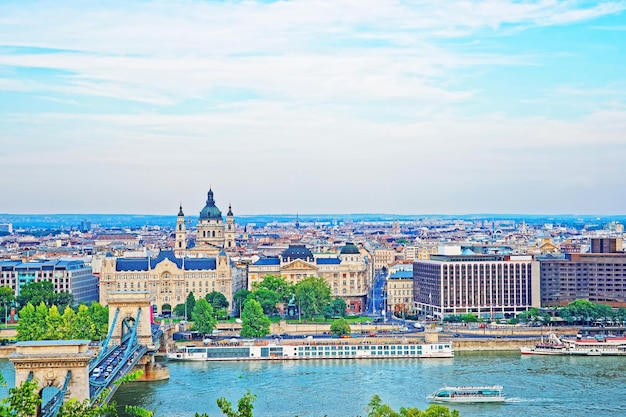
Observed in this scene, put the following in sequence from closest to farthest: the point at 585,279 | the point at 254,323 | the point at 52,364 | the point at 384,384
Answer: the point at 52,364 < the point at 384,384 < the point at 254,323 < the point at 585,279

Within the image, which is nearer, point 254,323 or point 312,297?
point 254,323

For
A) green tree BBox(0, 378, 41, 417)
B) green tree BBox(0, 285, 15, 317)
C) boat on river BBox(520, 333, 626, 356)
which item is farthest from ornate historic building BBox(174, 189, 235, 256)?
green tree BBox(0, 378, 41, 417)

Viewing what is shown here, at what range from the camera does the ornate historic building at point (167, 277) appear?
225 feet

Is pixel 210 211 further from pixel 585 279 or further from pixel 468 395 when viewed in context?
pixel 468 395

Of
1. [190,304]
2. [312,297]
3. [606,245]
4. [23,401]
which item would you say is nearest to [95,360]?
[23,401]

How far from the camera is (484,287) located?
67.9m

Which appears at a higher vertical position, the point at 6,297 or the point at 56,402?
the point at 6,297

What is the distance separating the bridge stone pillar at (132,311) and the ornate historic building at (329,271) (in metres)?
25.1

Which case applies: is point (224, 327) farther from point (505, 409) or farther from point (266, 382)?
point (505, 409)

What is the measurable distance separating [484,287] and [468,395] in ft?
94.0

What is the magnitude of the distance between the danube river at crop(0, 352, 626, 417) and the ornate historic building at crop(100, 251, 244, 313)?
18770 millimetres

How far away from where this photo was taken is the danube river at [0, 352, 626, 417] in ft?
123

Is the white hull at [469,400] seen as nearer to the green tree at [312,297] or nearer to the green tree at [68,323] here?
the green tree at [68,323]

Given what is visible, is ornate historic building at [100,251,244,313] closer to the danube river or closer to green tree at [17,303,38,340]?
green tree at [17,303,38,340]
